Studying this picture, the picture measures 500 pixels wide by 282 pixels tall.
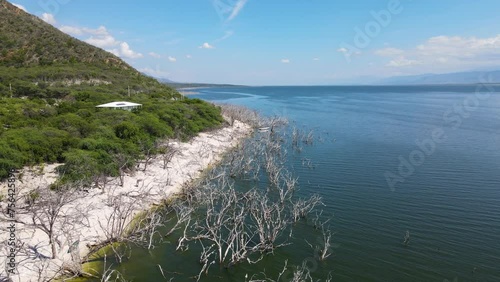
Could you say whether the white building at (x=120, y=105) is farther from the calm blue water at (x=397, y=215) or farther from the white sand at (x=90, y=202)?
the calm blue water at (x=397, y=215)

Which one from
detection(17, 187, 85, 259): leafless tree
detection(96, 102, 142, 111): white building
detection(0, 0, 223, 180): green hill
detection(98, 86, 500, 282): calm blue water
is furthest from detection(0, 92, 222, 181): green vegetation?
detection(98, 86, 500, 282): calm blue water

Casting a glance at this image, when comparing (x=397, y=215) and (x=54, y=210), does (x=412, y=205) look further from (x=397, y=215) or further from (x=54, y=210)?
(x=54, y=210)

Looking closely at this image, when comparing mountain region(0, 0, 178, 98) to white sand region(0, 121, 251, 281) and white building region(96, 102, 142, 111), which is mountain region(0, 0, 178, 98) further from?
white sand region(0, 121, 251, 281)

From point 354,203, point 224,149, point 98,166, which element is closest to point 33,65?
point 224,149

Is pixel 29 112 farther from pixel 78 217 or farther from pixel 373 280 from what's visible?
pixel 373 280

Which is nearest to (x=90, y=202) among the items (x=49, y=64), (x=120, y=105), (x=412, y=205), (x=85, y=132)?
(x=85, y=132)

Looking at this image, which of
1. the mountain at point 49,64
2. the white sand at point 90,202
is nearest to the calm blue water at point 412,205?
the white sand at point 90,202
